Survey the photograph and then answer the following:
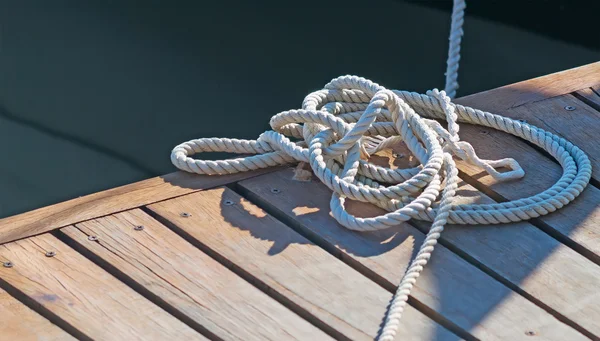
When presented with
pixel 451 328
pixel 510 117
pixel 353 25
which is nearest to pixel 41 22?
pixel 353 25

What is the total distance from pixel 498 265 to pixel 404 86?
209cm

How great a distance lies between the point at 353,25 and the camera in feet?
12.0

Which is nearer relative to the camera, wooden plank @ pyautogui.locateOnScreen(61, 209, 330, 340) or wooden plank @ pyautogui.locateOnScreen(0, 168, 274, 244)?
wooden plank @ pyautogui.locateOnScreen(61, 209, 330, 340)

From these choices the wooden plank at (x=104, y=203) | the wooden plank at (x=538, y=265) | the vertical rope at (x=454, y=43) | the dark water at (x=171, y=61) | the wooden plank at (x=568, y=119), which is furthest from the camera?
the dark water at (x=171, y=61)

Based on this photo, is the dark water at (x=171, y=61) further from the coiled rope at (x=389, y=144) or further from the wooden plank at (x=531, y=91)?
the coiled rope at (x=389, y=144)

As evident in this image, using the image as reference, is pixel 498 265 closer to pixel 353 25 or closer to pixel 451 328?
→ pixel 451 328

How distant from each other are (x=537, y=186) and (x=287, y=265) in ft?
2.07

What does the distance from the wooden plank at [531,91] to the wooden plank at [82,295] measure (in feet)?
3.69

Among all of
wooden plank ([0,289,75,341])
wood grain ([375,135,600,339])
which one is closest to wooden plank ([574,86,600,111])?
wood grain ([375,135,600,339])

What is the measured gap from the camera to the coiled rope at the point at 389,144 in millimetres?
1901

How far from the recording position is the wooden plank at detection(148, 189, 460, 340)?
1634mm

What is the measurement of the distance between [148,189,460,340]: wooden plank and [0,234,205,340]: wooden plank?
0.66 ft

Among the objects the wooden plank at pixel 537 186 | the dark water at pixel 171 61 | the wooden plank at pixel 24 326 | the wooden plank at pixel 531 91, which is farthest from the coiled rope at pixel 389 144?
the dark water at pixel 171 61

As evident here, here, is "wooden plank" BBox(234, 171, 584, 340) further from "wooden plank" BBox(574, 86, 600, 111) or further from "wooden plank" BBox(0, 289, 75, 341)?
"wooden plank" BBox(574, 86, 600, 111)
